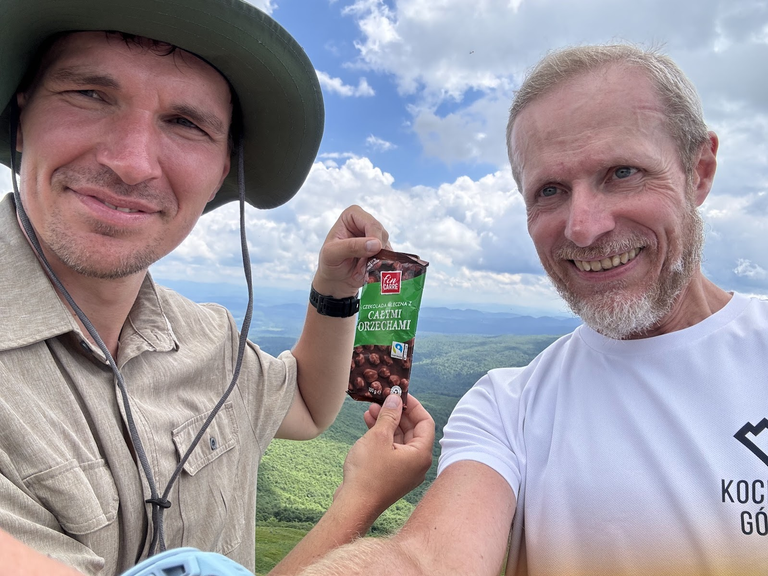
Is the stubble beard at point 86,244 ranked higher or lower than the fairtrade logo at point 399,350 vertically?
higher

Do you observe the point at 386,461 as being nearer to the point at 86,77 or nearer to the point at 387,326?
the point at 387,326

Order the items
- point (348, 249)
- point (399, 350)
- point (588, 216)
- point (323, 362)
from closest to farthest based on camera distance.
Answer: point (588, 216)
point (399, 350)
point (348, 249)
point (323, 362)

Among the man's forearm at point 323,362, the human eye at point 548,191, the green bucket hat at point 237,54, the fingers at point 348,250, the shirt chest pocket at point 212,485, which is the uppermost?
the green bucket hat at point 237,54

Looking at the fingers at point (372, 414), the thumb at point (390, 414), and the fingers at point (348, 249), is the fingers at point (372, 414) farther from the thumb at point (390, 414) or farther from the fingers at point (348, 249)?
the fingers at point (348, 249)

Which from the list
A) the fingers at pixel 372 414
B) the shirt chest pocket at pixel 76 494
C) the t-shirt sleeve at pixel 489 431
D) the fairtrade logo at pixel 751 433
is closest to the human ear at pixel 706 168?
the fairtrade logo at pixel 751 433

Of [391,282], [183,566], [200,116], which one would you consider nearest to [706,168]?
[391,282]

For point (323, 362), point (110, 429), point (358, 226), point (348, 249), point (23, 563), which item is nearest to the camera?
point (23, 563)
